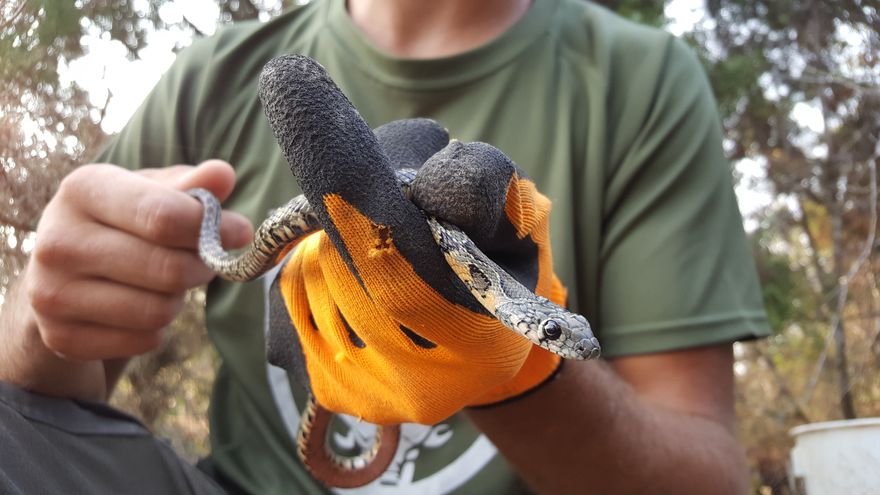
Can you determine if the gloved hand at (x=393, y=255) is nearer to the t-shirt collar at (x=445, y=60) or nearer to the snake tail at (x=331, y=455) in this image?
the snake tail at (x=331, y=455)

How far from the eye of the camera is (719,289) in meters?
1.35

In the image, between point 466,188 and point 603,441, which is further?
point 603,441

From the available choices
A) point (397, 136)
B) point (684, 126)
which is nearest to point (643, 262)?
point (684, 126)

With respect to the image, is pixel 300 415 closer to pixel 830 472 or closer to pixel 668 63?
pixel 830 472

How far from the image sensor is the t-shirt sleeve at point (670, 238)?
1333mm

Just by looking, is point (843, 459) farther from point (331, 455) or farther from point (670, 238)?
point (331, 455)

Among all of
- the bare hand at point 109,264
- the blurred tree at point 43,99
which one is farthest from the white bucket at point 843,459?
the blurred tree at point 43,99

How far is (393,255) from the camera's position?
0.63 m

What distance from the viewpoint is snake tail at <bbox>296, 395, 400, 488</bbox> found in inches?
40.5

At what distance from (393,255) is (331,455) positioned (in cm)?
55

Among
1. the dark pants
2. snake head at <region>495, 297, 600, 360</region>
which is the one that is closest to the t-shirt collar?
the dark pants

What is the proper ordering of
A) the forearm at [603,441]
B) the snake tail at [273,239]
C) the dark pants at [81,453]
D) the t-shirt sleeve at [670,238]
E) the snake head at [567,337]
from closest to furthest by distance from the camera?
the snake head at [567,337] < the snake tail at [273,239] < the dark pants at [81,453] < the forearm at [603,441] < the t-shirt sleeve at [670,238]

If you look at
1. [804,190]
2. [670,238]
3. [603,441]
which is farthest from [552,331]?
[804,190]

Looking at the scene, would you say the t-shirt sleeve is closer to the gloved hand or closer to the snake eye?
the gloved hand
